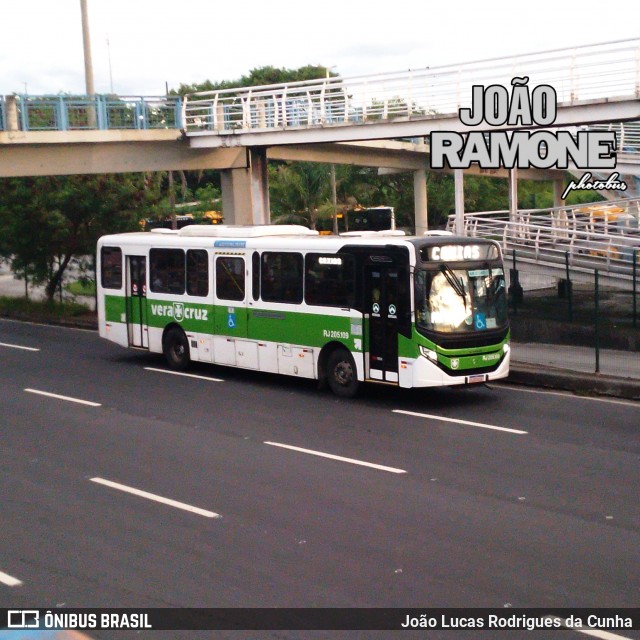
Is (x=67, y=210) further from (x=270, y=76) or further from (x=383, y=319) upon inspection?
(x=270, y=76)

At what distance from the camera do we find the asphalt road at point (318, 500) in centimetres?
752

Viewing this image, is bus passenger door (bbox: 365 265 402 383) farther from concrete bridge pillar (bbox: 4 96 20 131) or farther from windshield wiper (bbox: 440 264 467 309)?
concrete bridge pillar (bbox: 4 96 20 131)

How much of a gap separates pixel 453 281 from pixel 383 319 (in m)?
1.26

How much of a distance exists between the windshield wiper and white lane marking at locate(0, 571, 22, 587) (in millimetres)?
9092

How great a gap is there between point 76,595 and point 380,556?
8.19 feet

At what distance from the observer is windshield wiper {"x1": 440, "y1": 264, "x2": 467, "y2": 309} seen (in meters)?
15.4

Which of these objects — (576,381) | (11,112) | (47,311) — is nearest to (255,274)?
(576,381)

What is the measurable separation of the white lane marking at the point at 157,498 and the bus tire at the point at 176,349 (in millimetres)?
8481

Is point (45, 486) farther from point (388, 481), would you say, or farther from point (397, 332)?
point (397, 332)

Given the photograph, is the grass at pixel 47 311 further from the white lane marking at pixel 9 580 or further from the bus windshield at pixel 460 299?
the white lane marking at pixel 9 580

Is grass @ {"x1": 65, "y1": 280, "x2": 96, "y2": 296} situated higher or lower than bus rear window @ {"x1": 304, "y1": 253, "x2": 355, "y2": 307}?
lower

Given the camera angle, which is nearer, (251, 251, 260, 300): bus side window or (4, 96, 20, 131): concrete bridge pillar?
(251, 251, 260, 300): bus side window

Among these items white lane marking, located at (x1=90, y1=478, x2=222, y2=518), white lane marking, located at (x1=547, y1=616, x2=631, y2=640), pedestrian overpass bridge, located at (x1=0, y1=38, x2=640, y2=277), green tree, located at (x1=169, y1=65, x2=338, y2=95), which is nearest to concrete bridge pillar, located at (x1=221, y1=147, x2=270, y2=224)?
pedestrian overpass bridge, located at (x1=0, y1=38, x2=640, y2=277)

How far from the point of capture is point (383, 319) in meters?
15.6
